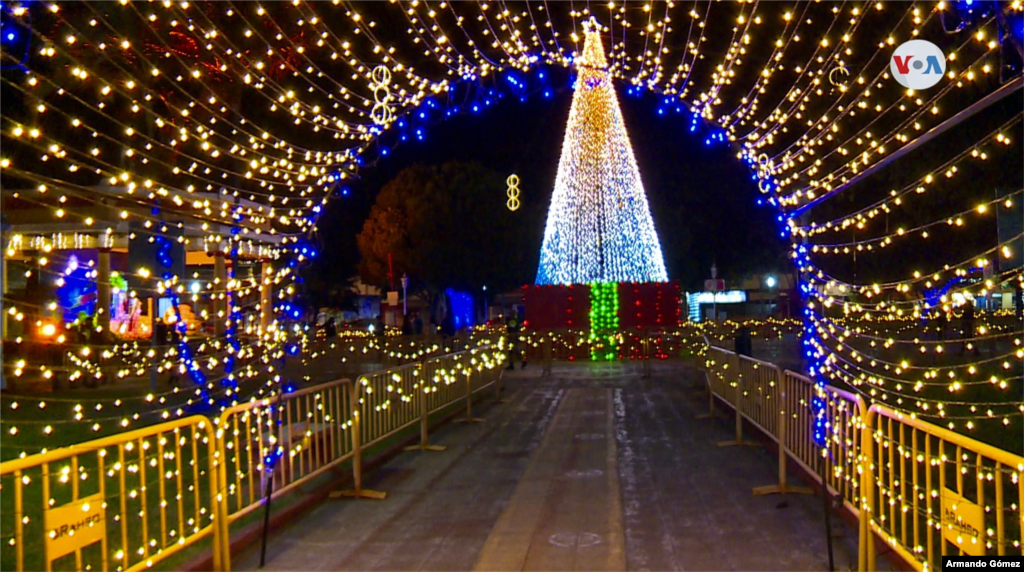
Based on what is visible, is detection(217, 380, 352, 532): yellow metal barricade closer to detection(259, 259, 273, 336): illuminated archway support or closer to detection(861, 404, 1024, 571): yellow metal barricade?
detection(259, 259, 273, 336): illuminated archway support

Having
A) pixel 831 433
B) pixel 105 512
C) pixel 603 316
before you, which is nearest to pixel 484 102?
pixel 831 433

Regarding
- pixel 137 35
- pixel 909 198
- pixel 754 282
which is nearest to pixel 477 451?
pixel 137 35

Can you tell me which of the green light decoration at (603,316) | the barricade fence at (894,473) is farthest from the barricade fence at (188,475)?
the green light decoration at (603,316)

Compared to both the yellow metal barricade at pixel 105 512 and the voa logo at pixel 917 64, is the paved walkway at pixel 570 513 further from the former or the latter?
the voa logo at pixel 917 64

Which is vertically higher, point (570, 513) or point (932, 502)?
point (932, 502)

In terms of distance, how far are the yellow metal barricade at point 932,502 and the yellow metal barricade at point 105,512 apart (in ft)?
14.5

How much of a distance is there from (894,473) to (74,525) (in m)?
4.83

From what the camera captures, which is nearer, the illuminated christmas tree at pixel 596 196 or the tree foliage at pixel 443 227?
the illuminated christmas tree at pixel 596 196

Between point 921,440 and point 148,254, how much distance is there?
62.8 ft

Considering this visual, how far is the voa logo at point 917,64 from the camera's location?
10.6 metres

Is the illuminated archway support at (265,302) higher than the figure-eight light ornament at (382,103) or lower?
lower

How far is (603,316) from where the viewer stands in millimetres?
29156

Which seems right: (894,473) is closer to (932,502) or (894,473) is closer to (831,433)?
(932,502)

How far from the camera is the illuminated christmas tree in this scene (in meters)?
26.9
